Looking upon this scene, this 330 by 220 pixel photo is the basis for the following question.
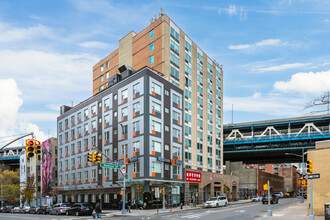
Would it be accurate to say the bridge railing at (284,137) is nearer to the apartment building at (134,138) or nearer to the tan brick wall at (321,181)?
the apartment building at (134,138)

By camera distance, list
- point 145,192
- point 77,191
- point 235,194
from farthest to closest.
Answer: point 235,194 < point 77,191 < point 145,192

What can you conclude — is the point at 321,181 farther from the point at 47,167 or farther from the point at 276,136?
the point at 47,167

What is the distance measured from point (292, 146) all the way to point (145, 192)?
63.3 meters

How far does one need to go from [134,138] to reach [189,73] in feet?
76.3

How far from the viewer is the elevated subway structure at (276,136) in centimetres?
9575

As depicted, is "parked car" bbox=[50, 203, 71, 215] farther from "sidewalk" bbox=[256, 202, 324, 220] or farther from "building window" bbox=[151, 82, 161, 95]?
"sidewalk" bbox=[256, 202, 324, 220]

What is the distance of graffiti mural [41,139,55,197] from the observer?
307ft

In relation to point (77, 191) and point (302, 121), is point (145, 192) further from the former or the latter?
point (302, 121)

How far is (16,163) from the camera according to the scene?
474 ft

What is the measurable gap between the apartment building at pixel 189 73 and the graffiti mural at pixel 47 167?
80.8 feet

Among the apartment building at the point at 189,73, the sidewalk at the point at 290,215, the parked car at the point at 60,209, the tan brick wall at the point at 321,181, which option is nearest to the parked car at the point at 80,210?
the parked car at the point at 60,209

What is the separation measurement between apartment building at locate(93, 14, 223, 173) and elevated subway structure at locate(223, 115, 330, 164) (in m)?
21.9

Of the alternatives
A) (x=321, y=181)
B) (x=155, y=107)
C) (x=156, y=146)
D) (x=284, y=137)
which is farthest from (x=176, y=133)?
(x=284, y=137)

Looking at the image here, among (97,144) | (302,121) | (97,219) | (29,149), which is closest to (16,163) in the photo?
(97,144)
